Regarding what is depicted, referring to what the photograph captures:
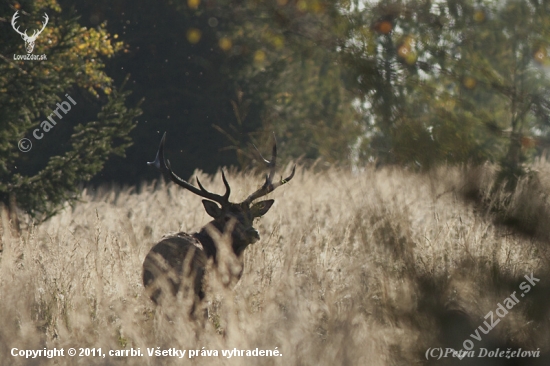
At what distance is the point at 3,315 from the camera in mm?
4453

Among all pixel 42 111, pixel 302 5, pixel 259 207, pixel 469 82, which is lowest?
pixel 259 207

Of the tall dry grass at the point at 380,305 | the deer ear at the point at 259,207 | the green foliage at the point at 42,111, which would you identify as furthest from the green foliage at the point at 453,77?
the green foliage at the point at 42,111

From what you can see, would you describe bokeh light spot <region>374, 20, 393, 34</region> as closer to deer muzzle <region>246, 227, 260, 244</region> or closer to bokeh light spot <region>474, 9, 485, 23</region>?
bokeh light spot <region>474, 9, 485, 23</region>

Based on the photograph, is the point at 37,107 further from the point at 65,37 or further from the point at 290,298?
the point at 290,298

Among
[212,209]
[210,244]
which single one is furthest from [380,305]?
[212,209]

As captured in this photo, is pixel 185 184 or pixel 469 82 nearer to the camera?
pixel 469 82

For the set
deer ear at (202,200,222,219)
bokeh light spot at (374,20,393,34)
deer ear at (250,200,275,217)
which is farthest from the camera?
deer ear at (250,200,275,217)

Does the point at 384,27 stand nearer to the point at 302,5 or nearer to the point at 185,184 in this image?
the point at 302,5

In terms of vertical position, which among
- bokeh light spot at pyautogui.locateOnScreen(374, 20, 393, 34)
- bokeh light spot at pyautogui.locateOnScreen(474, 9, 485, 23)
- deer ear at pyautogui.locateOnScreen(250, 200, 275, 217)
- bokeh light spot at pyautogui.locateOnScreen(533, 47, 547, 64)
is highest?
bokeh light spot at pyautogui.locateOnScreen(374, 20, 393, 34)

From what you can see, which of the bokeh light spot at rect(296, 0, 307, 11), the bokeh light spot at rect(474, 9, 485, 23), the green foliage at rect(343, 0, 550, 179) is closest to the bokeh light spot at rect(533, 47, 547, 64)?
the green foliage at rect(343, 0, 550, 179)

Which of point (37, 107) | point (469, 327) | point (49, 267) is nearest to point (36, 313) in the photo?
point (49, 267)

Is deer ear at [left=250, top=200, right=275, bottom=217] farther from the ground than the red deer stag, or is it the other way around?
deer ear at [left=250, top=200, right=275, bottom=217]

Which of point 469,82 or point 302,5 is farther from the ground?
point 302,5

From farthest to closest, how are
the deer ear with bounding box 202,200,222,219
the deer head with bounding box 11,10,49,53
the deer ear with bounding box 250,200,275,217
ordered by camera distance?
the deer head with bounding box 11,10,49,53 < the deer ear with bounding box 250,200,275,217 < the deer ear with bounding box 202,200,222,219
